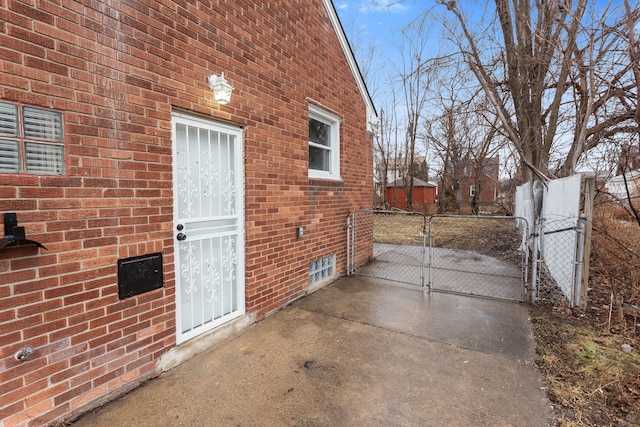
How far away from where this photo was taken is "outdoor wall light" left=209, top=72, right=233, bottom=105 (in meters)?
2.99

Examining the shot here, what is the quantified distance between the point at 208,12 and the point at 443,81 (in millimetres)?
6208

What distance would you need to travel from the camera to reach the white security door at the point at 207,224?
2922 mm

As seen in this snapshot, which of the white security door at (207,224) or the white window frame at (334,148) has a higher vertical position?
the white window frame at (334,148)

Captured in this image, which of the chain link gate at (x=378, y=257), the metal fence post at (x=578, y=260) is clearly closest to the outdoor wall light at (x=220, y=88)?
the chain link gate at (x=378, y=257)

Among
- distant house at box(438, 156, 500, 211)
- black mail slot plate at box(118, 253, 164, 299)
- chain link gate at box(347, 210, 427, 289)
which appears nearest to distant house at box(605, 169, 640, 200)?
chain link gate at box(347, 210, 427, 289)

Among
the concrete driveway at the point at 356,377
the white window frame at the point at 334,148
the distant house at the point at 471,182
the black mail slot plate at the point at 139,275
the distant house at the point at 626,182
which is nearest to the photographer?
the concrete driveway at the point at 356,377

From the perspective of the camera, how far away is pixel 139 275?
2521 mm

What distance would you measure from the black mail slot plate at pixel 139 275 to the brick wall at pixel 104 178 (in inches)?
2.1

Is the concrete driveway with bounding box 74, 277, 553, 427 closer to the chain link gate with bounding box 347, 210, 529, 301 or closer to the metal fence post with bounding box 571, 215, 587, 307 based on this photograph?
the metal fence post with bounding box 571, 215, 587, 307

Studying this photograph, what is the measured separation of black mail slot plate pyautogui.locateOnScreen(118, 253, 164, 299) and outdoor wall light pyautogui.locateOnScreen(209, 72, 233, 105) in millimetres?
1602

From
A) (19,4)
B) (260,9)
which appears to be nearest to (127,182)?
(19,4)

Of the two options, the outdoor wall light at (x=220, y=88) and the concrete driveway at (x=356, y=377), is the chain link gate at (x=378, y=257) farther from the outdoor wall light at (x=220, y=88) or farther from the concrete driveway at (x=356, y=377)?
the outdoor wall light at (x=220, y=88)

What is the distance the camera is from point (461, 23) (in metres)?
7.23

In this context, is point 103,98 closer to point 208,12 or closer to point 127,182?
point 127,182
